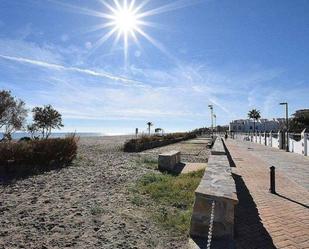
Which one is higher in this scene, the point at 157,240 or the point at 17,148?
the point at 17,148

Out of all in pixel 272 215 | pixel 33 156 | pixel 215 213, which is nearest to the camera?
pixel 215 213

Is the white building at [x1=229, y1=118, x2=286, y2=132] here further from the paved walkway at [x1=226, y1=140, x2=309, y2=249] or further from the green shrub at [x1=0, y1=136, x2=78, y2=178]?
the paved walkway at [x1=226, y1=140, x2=309, y2=249]

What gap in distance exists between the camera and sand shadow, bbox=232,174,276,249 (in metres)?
5.14

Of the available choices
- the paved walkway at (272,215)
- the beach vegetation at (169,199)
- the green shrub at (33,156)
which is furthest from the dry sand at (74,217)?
the green shrub at (33,156)

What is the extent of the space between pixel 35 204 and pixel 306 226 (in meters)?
5.52

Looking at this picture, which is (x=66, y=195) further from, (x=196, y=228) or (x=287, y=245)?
(x=287, y=245)

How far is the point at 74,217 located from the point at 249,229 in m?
3.23

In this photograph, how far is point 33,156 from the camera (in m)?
13.0

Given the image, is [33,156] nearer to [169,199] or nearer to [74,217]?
[169,199]

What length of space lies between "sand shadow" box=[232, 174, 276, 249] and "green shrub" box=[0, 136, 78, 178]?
24.0 feet

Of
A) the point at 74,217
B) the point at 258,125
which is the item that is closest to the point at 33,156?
the point at 74,217

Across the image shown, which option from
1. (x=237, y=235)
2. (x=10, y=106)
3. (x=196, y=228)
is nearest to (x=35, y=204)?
(x=196, y=228)

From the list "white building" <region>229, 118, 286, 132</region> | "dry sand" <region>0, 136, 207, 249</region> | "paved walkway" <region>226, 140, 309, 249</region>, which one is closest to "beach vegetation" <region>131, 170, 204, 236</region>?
"dry sand" <region>0, 136, 207, 249</region>

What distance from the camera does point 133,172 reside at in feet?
40.9
